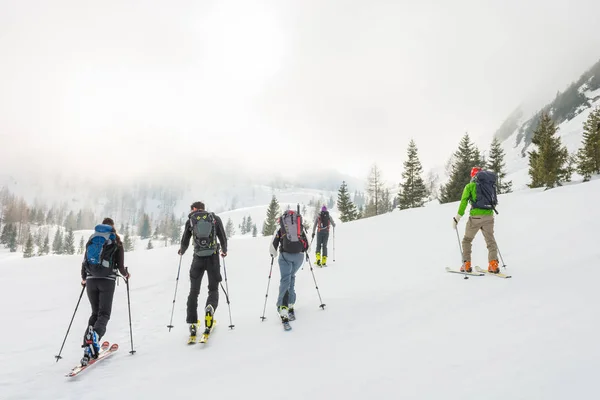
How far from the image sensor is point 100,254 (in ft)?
18.4

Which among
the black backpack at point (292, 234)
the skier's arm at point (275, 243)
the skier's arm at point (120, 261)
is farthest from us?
the skier's arm at point (275, 243)

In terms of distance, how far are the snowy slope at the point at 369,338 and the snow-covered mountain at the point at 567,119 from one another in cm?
6616

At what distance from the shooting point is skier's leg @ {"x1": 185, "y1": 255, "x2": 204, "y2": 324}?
6.08 meters

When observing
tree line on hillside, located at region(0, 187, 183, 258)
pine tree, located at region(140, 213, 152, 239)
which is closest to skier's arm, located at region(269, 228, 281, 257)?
tree line on hillside, located at region(0, 187, 183, 258)

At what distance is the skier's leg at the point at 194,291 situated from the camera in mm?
6078

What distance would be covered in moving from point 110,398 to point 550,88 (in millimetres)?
165947

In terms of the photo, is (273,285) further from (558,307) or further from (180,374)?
(558,307)

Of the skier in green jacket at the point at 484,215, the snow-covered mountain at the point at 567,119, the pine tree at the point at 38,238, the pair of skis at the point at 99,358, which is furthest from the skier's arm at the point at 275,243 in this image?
the pine tree at the point at 38,238

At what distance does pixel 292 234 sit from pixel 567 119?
4586 inches

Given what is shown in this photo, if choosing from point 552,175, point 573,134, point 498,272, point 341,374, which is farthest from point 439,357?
point 573,134

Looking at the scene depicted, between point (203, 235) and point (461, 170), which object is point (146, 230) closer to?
point (461, 170)

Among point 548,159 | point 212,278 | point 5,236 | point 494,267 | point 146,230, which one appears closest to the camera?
point 212,278

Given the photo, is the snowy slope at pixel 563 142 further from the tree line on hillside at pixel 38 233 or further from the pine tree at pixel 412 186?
the tree line on hillside at pixel 38 233

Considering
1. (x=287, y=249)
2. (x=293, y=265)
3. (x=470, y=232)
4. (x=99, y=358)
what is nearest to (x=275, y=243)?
(x=287, y=249)
